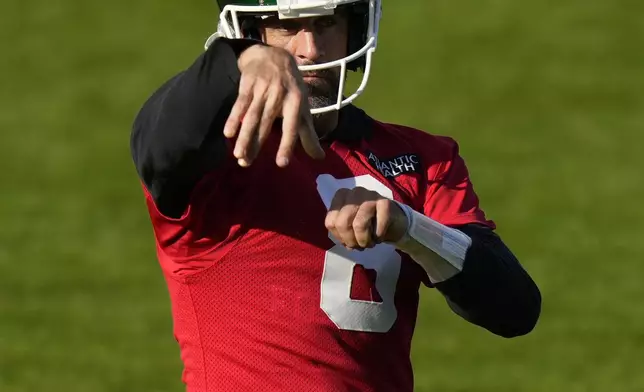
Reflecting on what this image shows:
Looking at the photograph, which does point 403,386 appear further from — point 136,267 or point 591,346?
point 136,267

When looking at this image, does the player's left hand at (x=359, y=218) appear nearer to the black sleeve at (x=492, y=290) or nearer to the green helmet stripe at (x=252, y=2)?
the black sleeve at (x=492, y=290)

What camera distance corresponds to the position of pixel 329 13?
4.24 metres

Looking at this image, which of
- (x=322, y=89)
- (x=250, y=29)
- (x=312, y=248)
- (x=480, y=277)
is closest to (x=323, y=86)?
(x=322, y=89)

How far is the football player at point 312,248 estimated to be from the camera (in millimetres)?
3932

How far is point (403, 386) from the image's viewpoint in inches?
170

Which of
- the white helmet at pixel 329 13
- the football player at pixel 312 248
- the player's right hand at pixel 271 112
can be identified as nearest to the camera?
the player's right hand at pixel 271 112

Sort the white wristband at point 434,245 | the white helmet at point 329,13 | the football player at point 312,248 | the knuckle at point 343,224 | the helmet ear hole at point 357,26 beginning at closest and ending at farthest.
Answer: the knuckle at point 343,224, the white wristband at point 434,245, the football player at point 312,248, the white helmet at point 329,13, the helmet ear hole at point 357,26

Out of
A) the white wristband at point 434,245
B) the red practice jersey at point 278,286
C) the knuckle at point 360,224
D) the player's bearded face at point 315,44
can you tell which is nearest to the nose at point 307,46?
the player's bearded face at point 315,44

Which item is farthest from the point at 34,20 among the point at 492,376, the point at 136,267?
the point at 492,376

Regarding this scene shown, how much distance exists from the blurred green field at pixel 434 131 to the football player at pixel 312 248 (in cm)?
406

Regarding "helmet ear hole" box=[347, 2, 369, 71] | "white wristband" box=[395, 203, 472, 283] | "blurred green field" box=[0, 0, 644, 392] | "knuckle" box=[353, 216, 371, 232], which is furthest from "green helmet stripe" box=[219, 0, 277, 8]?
"blurred green field" box=[0, 0, 644, 392]

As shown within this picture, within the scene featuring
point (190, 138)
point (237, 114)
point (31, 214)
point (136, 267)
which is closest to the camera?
point (237, 114)

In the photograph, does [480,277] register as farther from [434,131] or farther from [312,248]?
[434,131]

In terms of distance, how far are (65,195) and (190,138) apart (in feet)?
23.0
